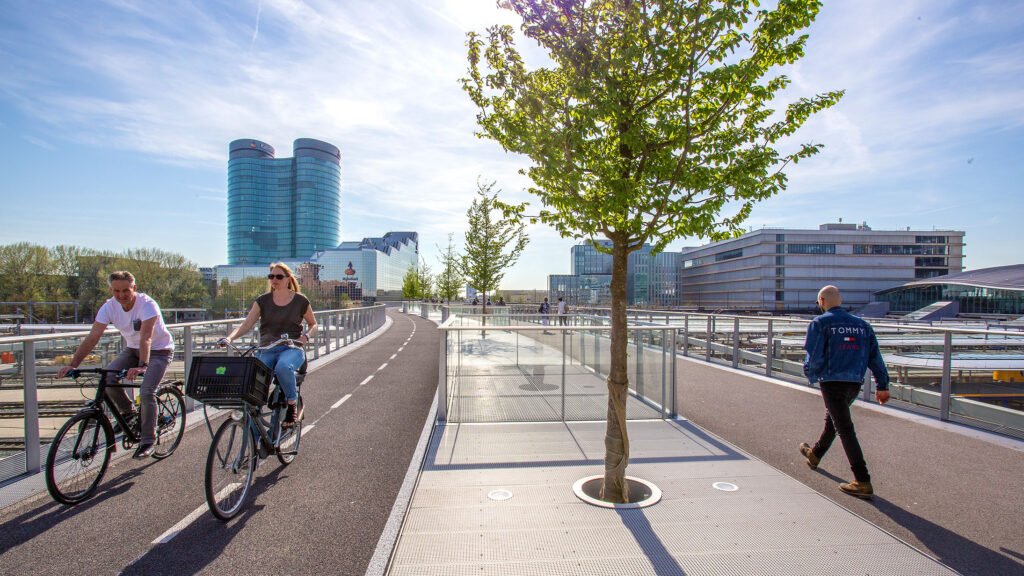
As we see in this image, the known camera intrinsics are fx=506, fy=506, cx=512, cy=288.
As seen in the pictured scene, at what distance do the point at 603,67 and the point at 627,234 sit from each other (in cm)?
129

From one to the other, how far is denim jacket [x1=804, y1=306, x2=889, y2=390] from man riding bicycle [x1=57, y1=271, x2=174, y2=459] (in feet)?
19.5

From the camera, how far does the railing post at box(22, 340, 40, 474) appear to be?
4.53 metres

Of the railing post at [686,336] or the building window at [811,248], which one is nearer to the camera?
the railing post at [686,336]

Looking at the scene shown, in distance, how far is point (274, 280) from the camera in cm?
501

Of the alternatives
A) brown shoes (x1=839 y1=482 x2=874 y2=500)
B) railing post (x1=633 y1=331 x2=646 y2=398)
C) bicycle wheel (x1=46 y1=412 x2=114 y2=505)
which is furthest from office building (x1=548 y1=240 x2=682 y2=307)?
bicycle wheel (x1=46 y1=412 x2=114 y2=505)

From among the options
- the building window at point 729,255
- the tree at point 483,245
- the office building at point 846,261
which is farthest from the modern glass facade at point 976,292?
the tree at point 483,245

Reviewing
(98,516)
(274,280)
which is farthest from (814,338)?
(98,516)

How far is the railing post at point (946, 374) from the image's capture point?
6309 mm

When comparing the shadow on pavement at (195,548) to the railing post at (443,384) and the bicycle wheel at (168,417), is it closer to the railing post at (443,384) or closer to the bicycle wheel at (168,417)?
the bicycle wheel at (168,417)

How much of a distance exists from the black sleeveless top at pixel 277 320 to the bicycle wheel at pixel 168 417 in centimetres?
123

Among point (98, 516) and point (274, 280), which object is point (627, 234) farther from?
point (98, 516)

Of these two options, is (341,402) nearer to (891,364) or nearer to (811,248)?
(891,364)

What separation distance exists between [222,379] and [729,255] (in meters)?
110

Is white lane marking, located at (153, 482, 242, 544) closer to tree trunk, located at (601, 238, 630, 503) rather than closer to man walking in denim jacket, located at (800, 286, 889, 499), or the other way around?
tree trunk, located at (601, 238, 630, 503)
